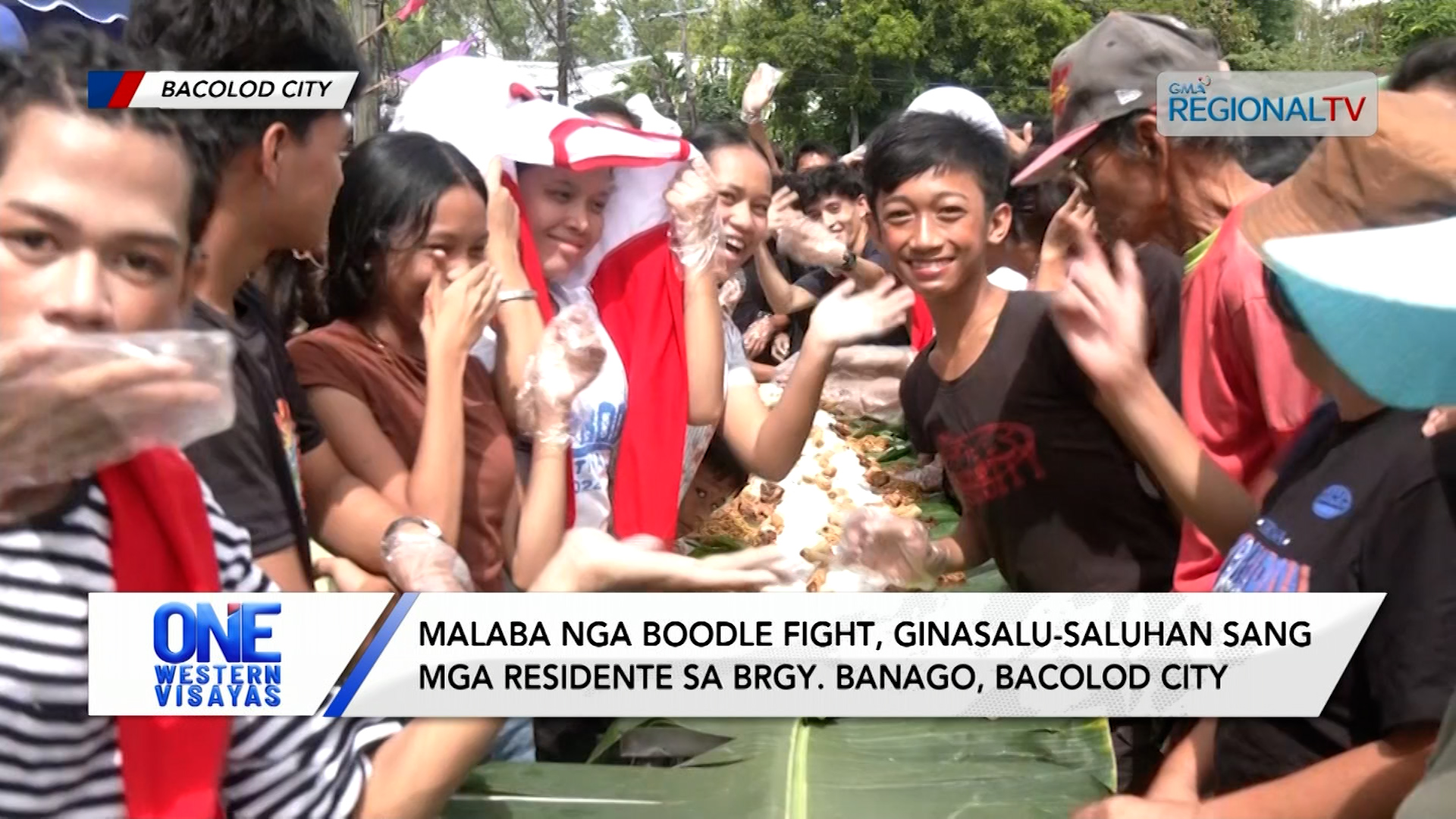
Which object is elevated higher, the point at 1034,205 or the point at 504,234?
the point at 1034,205

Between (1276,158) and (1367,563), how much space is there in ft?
4.58

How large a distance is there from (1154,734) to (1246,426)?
0.53 meters

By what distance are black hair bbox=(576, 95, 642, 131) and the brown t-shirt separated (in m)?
0.98

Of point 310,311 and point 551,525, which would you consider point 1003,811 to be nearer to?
point 551,525

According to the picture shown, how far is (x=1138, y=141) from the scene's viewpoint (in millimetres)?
1775

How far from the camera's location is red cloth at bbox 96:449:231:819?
908 millimetres

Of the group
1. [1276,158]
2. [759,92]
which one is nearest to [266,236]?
[1276,158]

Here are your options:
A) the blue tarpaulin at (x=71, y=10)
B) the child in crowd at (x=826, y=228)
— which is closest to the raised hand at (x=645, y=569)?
the blue tarpaulin at (x=71, y=10)

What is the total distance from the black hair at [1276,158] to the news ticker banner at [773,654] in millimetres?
1025

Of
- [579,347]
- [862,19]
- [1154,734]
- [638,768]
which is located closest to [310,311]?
[579,347]

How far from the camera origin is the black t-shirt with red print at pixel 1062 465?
69.9 inches

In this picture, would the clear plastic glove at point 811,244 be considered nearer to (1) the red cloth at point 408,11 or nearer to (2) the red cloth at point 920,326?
(2) the red cloth at point 920,326

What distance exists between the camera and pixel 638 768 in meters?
1.83

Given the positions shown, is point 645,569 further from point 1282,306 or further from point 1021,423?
point 1021,423
